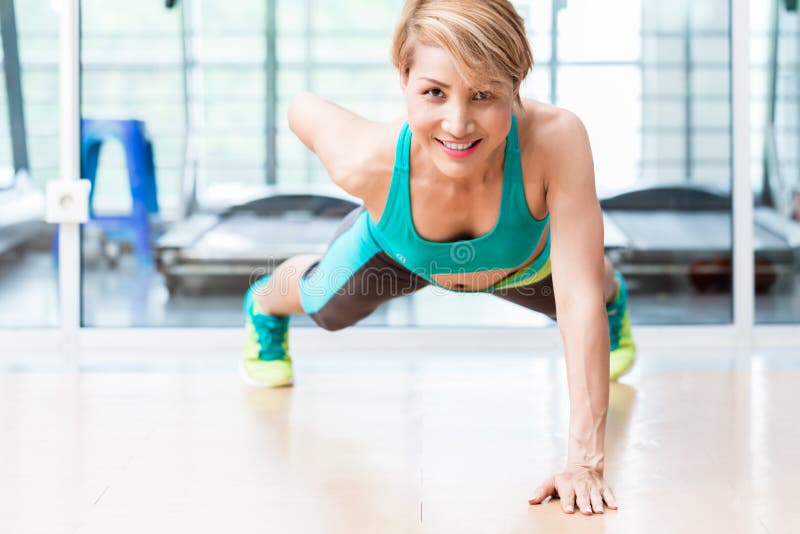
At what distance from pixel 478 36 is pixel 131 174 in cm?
187

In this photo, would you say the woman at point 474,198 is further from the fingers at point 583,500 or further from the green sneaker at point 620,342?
the green sneaker at point 620,342

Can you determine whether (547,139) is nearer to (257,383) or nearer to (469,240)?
(469,240)

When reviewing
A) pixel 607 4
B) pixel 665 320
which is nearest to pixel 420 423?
pixel 665 320

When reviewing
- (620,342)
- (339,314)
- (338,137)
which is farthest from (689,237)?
(338,137)

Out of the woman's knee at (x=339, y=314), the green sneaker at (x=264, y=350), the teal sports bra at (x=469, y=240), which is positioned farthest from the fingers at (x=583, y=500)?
the green sneaker at (x=264, y=350)

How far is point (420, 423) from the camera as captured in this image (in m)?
2.01

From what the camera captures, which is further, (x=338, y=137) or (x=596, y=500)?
(x=338, y=137)

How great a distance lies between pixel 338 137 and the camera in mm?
1798

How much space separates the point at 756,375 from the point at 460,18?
5.06ft

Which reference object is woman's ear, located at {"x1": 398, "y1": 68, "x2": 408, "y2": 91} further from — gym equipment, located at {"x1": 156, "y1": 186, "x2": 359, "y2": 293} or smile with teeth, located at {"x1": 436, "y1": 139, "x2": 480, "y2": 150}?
gym equipment, located at {"x1": 156, "y1": 186, "x2": 359, "y2": 293}

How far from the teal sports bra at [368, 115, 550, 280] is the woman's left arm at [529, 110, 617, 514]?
73mm

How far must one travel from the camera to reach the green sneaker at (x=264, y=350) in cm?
236

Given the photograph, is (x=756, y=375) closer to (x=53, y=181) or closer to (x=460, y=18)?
(x=460, y=18)

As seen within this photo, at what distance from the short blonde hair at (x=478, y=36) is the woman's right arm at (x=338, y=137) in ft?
1.03
